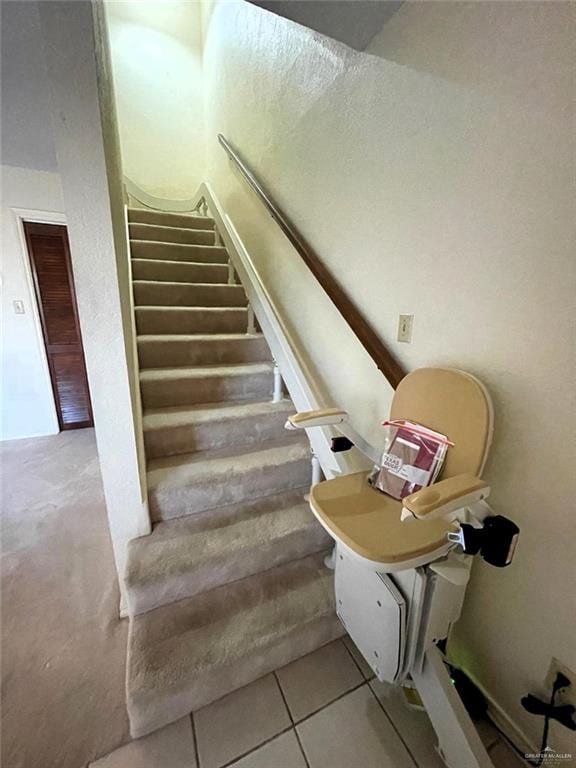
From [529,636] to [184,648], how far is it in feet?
3.46

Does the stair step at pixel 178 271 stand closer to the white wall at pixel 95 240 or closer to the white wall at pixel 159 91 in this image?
the white wall at pixel 95 240

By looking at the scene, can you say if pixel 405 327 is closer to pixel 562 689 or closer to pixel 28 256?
pixel 562 689

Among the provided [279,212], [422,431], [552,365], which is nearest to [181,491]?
[422,431]

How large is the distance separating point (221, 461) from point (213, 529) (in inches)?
12.3

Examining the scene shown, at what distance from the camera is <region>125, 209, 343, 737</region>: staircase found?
3.47ft

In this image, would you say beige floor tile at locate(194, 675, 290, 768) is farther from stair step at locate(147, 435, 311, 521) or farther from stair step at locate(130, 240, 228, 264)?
stair step at locate(130, 240, 228, 264)

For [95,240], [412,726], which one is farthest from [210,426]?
[412,726]

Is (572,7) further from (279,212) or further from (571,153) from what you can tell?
(279,212)

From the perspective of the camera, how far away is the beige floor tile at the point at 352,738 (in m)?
0.93

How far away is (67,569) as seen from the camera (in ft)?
5.22

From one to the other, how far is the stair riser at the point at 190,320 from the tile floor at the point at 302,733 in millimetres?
1851

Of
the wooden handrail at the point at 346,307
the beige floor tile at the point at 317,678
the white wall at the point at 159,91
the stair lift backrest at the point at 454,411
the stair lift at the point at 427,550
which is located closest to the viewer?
the stair lift at the point at 427,550

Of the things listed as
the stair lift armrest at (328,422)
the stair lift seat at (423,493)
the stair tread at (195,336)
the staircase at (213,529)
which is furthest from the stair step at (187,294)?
the stair lift seat at (423,493)

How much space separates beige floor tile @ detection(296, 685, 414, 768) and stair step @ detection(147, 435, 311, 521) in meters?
0.80
